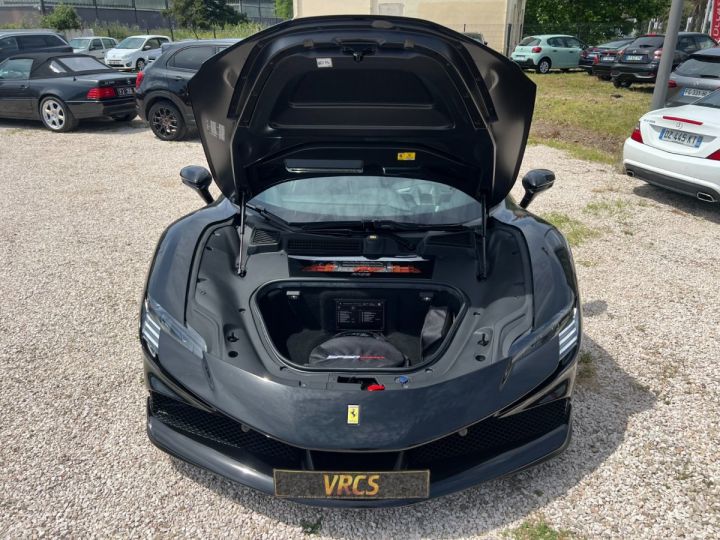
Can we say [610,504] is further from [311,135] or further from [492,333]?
[311,135]

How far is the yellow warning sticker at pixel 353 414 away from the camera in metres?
2.11

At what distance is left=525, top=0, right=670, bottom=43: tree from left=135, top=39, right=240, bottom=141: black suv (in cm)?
2484

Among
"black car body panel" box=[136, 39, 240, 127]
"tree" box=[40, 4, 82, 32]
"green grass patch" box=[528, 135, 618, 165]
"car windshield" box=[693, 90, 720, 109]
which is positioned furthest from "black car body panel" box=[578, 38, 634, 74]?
"tree" box=[40, 4, 82, 32]

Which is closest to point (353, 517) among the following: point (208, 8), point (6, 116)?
point (6, 116)

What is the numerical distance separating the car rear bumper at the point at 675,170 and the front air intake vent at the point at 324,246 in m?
4.70

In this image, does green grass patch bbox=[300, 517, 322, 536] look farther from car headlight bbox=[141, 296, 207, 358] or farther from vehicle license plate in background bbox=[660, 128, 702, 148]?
vehicle license plate in background bbox=[660, 128, 702, 148]

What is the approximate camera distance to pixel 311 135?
2949 mm

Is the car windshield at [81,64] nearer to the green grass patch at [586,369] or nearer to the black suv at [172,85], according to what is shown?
the black suv at [172,85]

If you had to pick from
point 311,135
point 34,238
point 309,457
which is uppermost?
point 311,135

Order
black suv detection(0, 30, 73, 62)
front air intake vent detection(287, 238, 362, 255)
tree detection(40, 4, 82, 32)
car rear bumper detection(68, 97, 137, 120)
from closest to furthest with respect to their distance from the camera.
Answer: front air intake vent detection(287, 238, 362, 255) → car rear bumper detection(68, 97, 137, 120) → black suv detection(0, 30, 73, 62) → tree detection(40, 4, 82, 32)

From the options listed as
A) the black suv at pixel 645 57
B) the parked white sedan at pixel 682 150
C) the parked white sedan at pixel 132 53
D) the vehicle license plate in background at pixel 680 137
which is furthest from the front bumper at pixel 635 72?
the parked white sedan at pixel 132 53

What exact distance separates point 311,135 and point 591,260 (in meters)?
3.19

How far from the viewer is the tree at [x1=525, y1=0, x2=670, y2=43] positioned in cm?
2911

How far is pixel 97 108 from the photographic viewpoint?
10.4m
